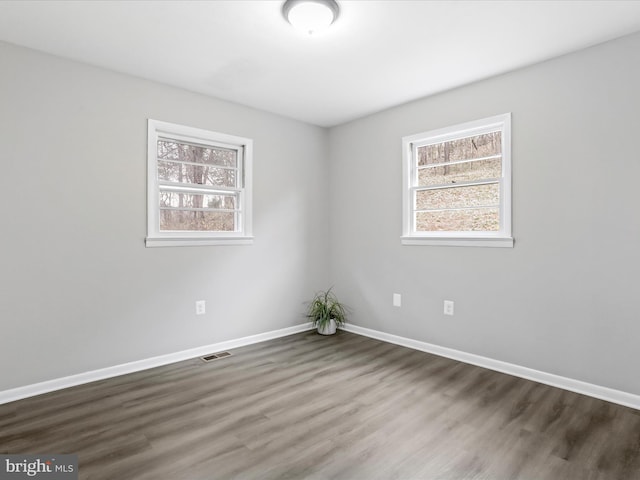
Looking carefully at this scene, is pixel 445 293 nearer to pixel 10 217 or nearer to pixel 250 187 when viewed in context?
pixel 250 187

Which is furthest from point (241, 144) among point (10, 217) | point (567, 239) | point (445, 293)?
point (567, 239)

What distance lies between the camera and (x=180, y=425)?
7.34 feet

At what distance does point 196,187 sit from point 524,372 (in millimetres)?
3389

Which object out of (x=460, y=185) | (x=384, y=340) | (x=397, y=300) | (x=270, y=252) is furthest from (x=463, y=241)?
(x=270, y=252)

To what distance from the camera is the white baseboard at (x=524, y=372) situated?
2.52 meters

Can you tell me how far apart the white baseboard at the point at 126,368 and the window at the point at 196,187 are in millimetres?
1035

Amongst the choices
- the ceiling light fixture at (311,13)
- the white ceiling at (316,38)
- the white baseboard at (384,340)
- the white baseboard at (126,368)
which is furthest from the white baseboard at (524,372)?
the ceiling light fixture at (311,13)

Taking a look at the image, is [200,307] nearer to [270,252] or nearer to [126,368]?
[126,368]

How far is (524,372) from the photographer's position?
297 centimetres

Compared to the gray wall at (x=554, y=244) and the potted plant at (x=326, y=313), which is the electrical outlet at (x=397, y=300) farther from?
the potted plant at (x=326, y=313)

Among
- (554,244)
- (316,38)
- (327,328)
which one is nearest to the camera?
(316,38)

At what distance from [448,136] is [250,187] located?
2.11 metres

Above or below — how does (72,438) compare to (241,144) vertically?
below

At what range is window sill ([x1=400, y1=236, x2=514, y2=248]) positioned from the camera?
311 centimetres
